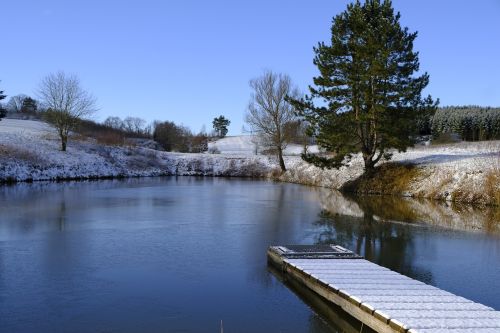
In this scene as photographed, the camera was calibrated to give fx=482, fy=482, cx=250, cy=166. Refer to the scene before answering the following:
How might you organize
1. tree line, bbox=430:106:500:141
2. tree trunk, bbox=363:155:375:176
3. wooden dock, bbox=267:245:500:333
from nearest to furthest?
wooden dock, bbox=267:245:500:333 < tree trunk, bbox=363:155:375:176 < tree line, bbox=430:106:500:141

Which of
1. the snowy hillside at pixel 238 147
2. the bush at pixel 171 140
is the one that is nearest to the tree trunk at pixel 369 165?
the snowy hillside at pixel 238 147

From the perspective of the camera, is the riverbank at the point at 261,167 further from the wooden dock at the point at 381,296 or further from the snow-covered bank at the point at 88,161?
the wooden dock at the point at 381,296

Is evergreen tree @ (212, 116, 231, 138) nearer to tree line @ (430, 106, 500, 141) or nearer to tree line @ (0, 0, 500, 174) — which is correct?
tree line @ (430, 106, 500, 141)

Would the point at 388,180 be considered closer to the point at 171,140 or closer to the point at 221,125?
the point at 171,140

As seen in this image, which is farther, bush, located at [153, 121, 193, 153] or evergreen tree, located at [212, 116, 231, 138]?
evergreen tree, located at [212, 116, 231, 138]

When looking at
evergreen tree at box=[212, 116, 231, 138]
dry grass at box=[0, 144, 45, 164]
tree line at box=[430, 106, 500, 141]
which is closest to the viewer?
dry grass at box=[0, 144, 45, 164]

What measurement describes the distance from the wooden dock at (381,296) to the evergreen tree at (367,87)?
17.8 meters

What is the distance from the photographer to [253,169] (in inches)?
1965

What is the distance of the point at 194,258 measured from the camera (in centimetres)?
1122

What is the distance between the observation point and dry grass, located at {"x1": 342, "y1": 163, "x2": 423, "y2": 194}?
28.6m

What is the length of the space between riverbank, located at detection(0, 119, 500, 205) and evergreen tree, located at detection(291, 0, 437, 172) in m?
2.19

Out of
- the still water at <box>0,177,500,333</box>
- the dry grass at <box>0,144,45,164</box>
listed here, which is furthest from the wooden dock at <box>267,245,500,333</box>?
the dry grass at <box>0,144,45,164</box>

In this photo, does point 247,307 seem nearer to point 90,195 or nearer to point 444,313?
point 444,313

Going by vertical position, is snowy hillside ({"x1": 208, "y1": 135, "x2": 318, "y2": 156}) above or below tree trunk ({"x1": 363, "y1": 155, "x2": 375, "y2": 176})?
above
